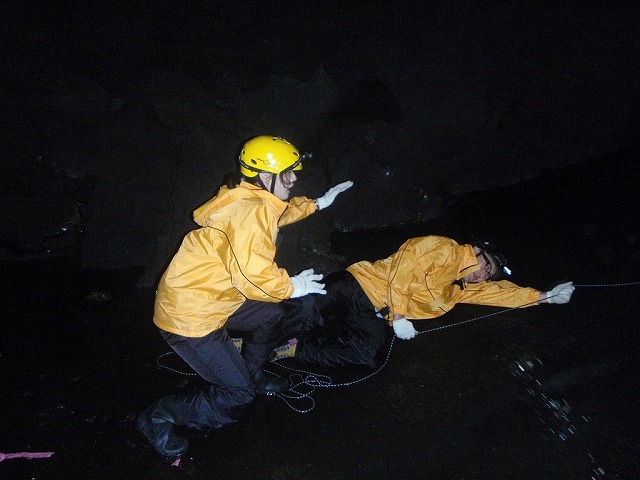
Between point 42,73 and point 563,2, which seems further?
point 563,2

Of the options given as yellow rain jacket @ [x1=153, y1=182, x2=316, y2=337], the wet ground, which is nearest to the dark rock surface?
the wet ground

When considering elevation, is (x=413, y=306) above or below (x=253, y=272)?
below

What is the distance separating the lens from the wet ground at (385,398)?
2877 millimetres

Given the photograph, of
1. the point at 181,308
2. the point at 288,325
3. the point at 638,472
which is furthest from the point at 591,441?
the point at 181,308

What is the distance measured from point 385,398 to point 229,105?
4786mm

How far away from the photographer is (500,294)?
143 inches

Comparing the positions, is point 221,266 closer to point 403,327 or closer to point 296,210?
point 296,210

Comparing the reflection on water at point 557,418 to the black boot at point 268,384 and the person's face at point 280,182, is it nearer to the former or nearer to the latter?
the black boot at point 268,384

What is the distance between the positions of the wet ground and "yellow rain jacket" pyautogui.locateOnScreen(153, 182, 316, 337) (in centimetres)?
116

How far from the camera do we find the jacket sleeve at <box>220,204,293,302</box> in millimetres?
2348

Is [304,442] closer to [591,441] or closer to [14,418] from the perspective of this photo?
[591,441]

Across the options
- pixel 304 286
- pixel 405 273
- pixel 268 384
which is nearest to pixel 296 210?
pixel 304 286

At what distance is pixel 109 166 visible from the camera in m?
5.91

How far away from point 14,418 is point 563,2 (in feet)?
31.9
